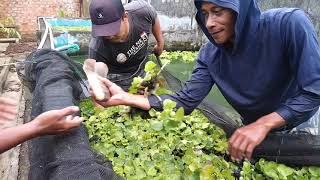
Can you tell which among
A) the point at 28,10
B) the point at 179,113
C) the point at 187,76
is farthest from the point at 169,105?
the point at 28,10

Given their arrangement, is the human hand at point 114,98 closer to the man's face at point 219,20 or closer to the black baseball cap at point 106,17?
the man's face at point 219,20

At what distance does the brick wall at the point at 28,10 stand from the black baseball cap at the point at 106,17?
35.2 ft

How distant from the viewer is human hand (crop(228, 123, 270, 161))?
1922mm

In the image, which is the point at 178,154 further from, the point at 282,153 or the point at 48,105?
the point at 48,105

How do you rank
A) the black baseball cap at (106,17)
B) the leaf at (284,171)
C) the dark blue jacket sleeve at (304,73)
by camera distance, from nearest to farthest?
the dark blue jacket sleeve at (304,73) → the leaf at (284,171) → the black baseball cap at (106,17)

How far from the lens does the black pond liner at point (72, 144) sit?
192 centimetres

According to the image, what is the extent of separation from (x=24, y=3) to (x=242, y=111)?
13.1 metres

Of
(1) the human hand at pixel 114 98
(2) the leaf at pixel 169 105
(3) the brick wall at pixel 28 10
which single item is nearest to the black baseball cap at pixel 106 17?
(1) the human hand at pixel 114 98

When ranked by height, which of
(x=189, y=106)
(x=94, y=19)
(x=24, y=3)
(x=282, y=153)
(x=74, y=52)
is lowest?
(x=24, y=3)

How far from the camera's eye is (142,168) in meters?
2.38

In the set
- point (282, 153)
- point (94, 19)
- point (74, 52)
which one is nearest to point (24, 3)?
point (74, 52)

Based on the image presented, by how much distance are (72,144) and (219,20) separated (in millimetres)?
1194

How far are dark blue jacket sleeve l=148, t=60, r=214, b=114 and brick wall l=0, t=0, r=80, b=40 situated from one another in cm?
1194

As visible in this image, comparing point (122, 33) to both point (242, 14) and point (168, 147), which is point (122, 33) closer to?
point (168, 147)
